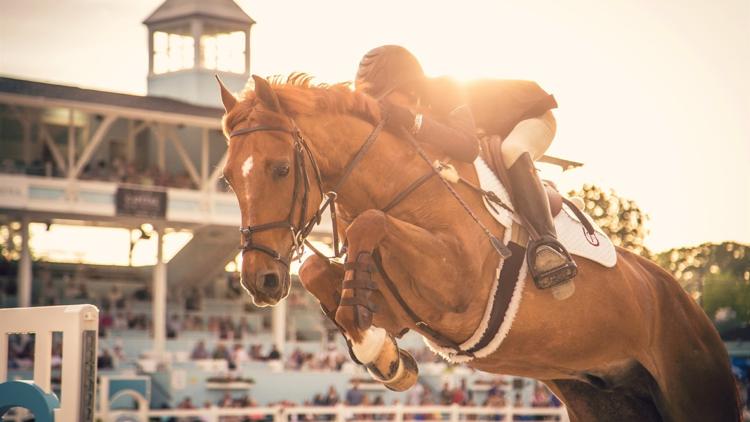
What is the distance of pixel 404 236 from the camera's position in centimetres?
563

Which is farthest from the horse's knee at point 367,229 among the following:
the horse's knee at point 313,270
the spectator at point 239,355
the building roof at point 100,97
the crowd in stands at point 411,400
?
the building roof at point 100,97

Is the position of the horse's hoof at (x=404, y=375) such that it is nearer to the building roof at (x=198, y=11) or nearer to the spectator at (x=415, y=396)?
the spectator at (x=415, y=396)

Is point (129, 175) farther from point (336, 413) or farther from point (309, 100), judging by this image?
point (309, 100)

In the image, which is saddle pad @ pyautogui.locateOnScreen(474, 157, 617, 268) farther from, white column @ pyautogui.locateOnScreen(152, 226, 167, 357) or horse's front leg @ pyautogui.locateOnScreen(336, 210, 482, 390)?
white column @ pyautogui.locateOnScreen(152, 226, 167, 357)

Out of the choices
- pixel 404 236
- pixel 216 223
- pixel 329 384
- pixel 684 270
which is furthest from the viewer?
pixel 684 270

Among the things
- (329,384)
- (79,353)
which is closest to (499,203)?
(79,353)

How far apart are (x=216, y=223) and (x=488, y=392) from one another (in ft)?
31.4

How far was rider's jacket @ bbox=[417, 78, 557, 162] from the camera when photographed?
622 cm

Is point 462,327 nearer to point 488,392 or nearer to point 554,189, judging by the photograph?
point 554,189

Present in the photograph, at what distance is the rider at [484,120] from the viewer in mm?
6238

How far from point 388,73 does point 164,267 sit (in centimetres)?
2495

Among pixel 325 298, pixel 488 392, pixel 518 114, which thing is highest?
pixel 518 114

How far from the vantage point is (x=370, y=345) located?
5.52 m

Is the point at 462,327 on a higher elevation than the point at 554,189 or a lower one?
lower
